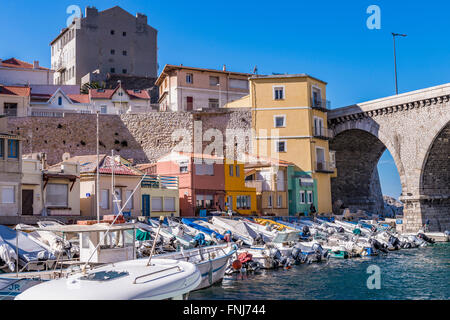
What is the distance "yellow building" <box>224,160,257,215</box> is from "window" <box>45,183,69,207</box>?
1282 centimetres

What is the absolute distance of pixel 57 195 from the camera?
29.2 metres

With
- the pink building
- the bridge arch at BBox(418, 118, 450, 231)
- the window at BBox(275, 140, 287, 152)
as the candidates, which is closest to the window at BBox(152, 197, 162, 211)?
the pink building

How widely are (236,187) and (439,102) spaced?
58.0 ft

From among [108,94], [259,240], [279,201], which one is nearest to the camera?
[259,240]

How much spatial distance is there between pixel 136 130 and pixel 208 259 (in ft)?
108

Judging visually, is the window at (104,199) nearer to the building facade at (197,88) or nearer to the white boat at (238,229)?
the white boat at (238,229)

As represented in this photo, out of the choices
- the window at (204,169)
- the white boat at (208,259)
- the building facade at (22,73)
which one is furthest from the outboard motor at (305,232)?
the building facade at (22,73)

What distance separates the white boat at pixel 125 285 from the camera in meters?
9.26

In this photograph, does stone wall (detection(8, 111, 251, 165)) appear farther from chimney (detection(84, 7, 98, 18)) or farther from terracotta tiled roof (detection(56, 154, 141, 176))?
chimney (detection(84, 7, 98, 18))

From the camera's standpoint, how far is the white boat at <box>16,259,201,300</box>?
9.26 metres

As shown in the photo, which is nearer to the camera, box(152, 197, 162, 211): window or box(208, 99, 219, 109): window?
box(152, 197, 162, 211): window

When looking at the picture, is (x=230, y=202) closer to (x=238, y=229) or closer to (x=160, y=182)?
(x=160, y=182)

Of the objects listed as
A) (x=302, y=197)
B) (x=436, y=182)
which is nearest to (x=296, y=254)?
(x=302, y=197)
